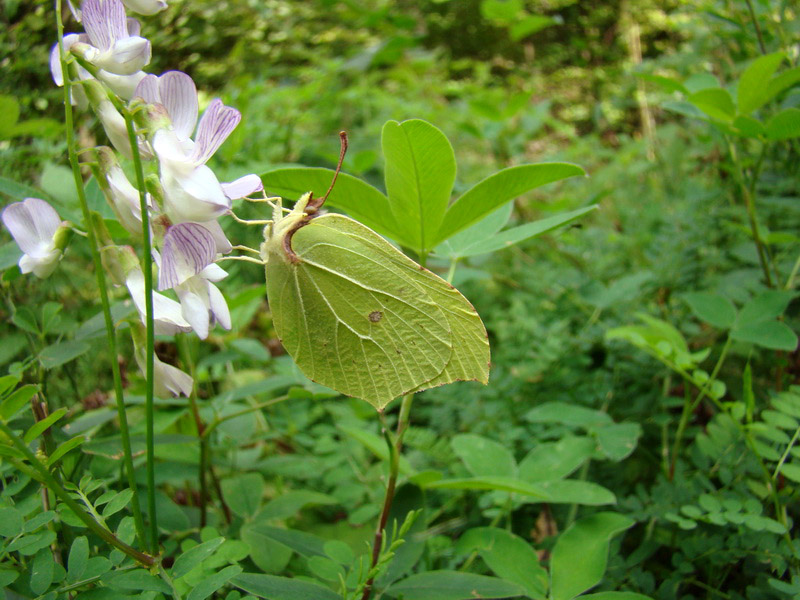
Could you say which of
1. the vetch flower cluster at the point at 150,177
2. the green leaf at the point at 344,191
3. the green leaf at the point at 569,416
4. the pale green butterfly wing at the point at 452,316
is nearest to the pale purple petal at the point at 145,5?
the vetch flower cluster at the point at 150,177

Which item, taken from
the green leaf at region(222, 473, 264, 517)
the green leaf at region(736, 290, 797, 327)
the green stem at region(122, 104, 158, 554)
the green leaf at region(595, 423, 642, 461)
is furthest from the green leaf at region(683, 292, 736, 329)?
the green stem at region(122, 104, 158, 554)

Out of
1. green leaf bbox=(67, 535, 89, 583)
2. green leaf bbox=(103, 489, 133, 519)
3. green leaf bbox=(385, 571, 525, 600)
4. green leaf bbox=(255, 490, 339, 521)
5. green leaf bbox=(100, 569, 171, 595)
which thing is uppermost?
green leaf bbox=(103, 489, 133, 519)

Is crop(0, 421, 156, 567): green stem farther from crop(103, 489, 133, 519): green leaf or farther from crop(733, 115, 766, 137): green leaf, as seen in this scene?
crop(733, 115, 766, 137): green leaf

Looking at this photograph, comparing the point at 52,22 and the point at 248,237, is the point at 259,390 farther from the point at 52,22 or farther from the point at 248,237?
the point at 52,22

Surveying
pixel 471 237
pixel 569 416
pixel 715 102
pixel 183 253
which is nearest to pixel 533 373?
pixel 569 416

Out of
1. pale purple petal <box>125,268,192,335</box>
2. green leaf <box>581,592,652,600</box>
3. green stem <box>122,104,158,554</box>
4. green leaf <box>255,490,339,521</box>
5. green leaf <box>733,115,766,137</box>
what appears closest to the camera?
green stem <box>122,104,158,554</box>

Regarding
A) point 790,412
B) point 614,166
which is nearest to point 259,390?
point 790,412
